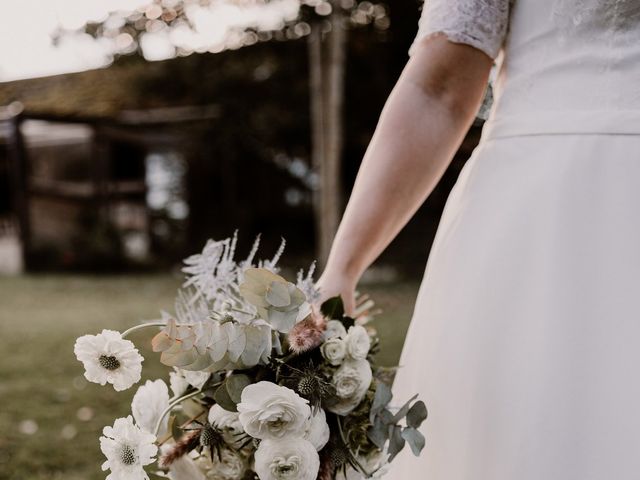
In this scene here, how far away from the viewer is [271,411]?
84 centimetres

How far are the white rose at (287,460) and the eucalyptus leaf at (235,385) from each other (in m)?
0.06

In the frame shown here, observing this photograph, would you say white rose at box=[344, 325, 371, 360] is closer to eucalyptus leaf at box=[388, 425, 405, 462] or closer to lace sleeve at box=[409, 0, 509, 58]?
eucalyptus leaf at box=[388, 425, 405, 462]

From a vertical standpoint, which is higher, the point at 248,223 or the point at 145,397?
the point at 145,397

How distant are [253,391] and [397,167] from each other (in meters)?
0.44

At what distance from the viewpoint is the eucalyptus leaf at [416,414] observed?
0.96 meters

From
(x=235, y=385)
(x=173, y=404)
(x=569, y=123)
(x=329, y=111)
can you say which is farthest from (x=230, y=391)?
(x=329, y=111)

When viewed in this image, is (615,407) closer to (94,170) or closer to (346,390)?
(346,390)

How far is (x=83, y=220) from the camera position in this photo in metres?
13.8

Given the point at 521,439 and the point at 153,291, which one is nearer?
the point at 521,439

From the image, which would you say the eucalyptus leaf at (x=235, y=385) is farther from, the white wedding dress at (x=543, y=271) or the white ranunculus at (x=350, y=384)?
the white wedding dress at (x=543, y=271)

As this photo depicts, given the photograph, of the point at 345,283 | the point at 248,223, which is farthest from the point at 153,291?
the point at 345,283

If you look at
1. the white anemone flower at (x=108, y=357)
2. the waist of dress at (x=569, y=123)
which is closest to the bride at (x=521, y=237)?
the waist of dress at (x=569, y=123)

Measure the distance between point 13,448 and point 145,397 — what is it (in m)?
3.52

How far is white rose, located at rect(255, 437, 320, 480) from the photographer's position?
857 millimetres
